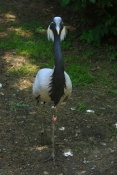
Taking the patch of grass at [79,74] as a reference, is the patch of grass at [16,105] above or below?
below

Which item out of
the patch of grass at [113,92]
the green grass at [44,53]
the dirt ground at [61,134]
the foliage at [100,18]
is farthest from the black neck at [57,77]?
the foliage at [100,18]

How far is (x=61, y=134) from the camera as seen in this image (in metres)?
5.45

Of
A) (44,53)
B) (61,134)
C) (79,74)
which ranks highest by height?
(44,53)

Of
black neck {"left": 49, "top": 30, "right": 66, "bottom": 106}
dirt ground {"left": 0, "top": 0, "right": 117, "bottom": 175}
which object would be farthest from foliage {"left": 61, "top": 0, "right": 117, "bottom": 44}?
black neck {"left": 49, "top": 30, "right": 66, "bottom": 106}

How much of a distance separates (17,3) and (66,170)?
21.6ft

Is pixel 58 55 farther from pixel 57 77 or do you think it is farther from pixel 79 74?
pixel 79 74

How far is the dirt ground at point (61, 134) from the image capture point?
476 centimetres

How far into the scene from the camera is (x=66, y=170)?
185 inches

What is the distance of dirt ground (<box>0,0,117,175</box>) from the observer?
4.76 meters

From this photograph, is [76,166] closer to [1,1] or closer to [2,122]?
[2,122]

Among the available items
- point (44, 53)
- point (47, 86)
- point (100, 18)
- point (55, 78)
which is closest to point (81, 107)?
point (47, 86)

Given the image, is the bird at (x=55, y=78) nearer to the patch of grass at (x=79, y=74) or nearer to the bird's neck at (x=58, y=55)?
the bird's neck at (x=58, y=55)

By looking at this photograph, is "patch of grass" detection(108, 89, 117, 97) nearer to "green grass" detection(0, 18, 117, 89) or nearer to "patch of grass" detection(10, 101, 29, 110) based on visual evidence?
"green grass" detection(0, 18, 117, 89)

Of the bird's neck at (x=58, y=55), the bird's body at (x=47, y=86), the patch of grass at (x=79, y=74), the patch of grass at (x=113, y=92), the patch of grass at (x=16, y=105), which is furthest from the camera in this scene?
the patch of grass at (x=79, y=74)
